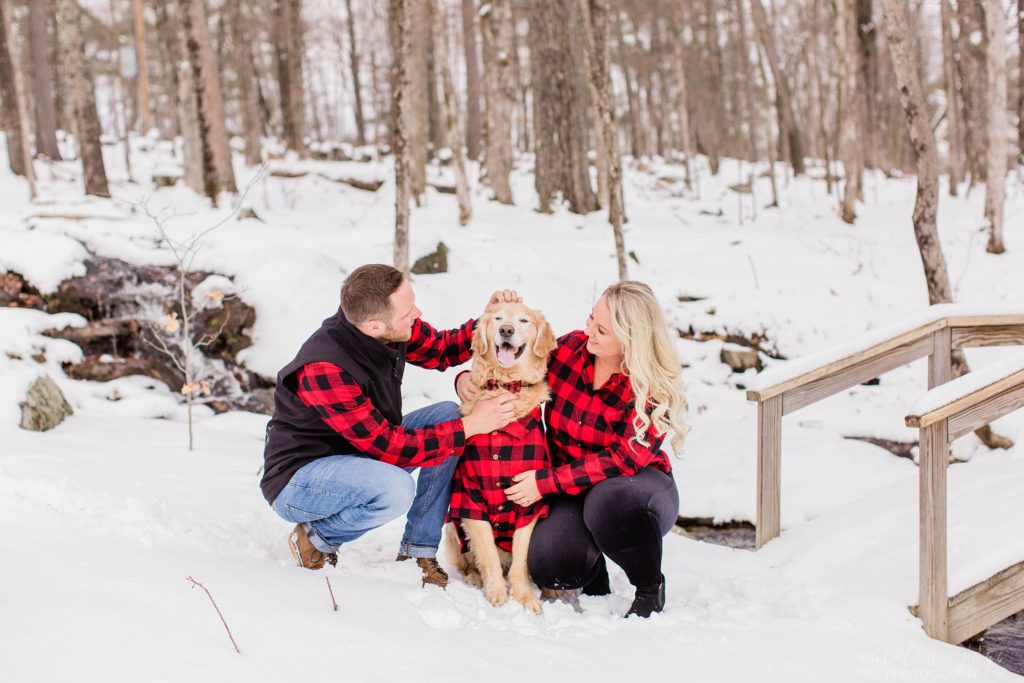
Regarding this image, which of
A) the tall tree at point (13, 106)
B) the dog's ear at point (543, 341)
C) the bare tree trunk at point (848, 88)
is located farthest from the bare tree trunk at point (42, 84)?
the dog's ear at point (543, 341)

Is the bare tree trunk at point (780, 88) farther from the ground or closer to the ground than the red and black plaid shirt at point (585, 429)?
farther from the ground

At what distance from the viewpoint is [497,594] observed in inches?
117

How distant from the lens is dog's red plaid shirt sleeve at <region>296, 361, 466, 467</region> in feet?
9.47

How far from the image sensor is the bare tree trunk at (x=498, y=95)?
1226 cm

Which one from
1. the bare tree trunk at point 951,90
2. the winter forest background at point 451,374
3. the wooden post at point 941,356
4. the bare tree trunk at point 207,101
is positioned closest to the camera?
the winter forest background at point 451,374

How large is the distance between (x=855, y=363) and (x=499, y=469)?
7.03 feet

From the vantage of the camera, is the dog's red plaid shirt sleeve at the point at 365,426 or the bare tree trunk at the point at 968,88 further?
the bare tree trunk at the point at 968,88

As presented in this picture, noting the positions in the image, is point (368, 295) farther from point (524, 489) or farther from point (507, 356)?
point (524, 489)

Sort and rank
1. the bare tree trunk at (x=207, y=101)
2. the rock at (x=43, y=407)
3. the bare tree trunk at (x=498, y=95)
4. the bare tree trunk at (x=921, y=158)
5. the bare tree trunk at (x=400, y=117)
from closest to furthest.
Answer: the rock at (x=43, y=407) → the bare tree trunk at (x=921, y=158) → the bare tree trunk at (x=400, y=117) → the bare tree trunk at (x=207, y=101) → the bare tree trunk at (x=498, y=95)

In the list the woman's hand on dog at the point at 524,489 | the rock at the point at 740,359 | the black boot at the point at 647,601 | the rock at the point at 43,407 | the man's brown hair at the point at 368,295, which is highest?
the man's brown hair at the point at 368,295

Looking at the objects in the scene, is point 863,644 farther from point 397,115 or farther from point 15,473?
point 397,115

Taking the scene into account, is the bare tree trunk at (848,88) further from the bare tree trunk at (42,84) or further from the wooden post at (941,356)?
the bare tree trunk at (42,84)

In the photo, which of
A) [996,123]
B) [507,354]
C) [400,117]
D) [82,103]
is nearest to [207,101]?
[82,103]

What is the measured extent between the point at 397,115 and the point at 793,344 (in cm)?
460
